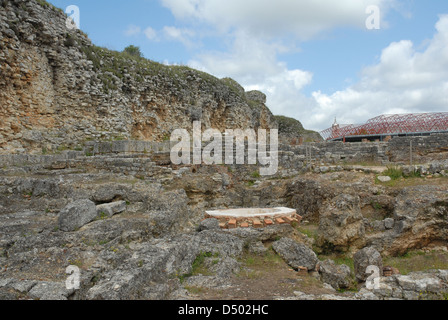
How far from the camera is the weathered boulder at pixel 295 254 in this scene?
5016mm

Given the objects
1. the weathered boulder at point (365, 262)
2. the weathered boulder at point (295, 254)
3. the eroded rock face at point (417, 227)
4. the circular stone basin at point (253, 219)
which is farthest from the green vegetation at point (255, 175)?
the weathered boulder at point (365, 262)

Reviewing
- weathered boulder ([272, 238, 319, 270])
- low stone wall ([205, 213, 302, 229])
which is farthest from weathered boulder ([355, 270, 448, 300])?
low stone wall ([205, 213, 302, 229])

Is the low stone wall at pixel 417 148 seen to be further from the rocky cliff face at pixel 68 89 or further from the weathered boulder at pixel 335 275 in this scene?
the rocky cliff face at pixel 68 89

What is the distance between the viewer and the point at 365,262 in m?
5.09

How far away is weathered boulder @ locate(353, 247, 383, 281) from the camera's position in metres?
5.00

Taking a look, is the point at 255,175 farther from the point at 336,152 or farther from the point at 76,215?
the point at 76,215

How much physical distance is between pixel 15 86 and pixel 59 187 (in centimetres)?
652

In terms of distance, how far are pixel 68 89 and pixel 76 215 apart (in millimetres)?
9515

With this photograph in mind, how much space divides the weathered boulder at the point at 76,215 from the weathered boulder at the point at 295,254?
362 cm

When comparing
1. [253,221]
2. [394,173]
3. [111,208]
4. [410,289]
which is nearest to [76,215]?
[111,208]

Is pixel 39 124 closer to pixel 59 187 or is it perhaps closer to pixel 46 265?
pixel 59 187

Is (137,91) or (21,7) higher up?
(21,7)

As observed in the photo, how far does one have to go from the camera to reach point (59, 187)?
6586mm

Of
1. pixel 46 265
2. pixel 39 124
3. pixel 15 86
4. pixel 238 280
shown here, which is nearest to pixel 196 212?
pixel 238 280
